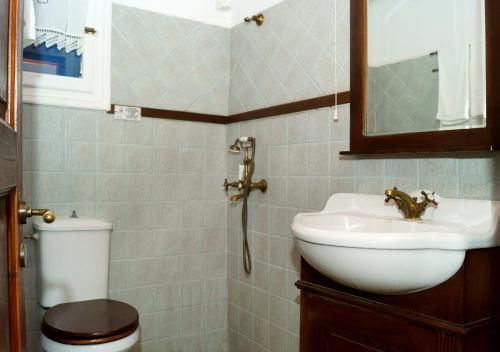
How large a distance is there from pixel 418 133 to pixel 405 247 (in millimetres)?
534

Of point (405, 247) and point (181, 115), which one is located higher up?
point (181, 115)

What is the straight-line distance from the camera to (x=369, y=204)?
5.53 ft

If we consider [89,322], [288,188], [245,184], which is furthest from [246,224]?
[89,322]

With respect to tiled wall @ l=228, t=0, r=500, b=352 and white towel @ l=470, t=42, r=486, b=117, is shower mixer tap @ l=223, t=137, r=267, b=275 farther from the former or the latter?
white towel @ l=470, t=42, r=486, b=117

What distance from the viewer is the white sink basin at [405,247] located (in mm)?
1141

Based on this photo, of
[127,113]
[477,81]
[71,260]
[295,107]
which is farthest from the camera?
[127,113]

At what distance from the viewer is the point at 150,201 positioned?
7.84 feet

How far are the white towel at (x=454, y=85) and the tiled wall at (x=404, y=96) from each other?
0.07 ft

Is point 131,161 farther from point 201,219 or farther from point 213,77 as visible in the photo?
point 213,77

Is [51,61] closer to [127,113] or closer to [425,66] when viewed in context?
[127,113]

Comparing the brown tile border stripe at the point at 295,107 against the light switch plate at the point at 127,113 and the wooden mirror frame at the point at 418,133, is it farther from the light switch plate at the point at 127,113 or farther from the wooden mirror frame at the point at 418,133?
the light switch plate at the point at 127,113

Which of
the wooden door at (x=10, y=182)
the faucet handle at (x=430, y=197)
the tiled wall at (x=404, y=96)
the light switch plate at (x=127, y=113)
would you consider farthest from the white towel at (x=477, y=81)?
the light switch plate at (x=127, y=113)

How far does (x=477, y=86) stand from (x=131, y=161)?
65.6 inches

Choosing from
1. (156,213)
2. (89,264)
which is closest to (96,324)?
(89,264)
